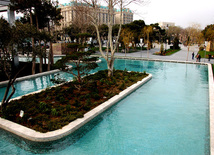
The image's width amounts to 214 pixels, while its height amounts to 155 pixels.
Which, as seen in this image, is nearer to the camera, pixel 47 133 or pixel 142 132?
pixel 47 133

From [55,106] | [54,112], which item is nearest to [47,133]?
[54,112]

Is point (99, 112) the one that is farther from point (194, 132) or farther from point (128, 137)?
point (194, 132)

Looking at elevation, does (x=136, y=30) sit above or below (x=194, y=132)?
above

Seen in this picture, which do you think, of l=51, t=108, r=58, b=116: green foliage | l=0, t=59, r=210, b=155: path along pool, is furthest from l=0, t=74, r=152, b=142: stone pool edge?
l=51, t=108, r=58, b=116: green foliage

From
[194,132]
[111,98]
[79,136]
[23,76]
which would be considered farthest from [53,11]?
[194,132]

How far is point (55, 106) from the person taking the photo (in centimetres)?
875

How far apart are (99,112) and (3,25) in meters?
5.36

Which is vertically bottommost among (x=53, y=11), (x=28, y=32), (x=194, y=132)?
(x=194, y=132)

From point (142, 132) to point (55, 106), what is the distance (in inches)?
164

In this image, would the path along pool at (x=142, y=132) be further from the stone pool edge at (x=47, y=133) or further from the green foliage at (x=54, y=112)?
the green foliage at (x=54, y=112)

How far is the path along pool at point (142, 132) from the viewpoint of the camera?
19.7ft

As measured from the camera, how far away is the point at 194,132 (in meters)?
7.12

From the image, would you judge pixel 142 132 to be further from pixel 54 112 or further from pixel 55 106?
pixel 55 106

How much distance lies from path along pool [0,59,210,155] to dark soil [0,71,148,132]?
2.42ft
